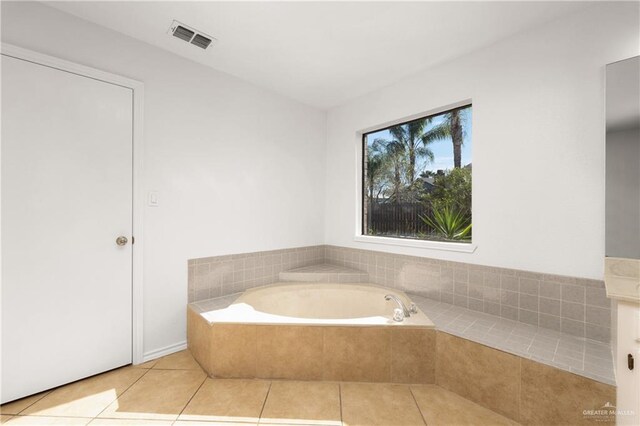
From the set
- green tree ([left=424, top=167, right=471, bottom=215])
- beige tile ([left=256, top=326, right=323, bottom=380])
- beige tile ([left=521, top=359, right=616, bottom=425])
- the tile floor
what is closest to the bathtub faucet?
the tile floor

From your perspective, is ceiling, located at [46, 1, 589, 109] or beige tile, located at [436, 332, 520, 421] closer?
beige tile, located at [436, 332, 520, 421]

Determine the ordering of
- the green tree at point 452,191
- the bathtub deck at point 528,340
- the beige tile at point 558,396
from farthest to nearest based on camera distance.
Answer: the green tree at point 452,191
the bathtub deck at point 528,340
the beige tile at point 558,396

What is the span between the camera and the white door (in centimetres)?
160

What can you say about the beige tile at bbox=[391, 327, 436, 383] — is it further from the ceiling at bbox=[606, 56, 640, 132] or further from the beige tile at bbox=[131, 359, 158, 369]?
the beige tile at bbox=[131, 359, 158, 369]

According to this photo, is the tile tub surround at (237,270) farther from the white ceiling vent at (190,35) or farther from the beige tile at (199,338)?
the white ceiling vent at (190,35)

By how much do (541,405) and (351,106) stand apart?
2.84 meters

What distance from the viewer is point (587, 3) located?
1669 millimetres

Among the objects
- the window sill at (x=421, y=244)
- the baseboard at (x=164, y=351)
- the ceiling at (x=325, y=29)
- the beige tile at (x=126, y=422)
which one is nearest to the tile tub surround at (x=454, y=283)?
the window sill at (x=421, y=244)

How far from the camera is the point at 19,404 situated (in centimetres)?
160

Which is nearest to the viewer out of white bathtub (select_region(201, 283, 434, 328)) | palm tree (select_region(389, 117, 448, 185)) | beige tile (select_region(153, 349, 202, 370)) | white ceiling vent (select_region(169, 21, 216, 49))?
white ceiling vent (select_region(169, 21, 216, 49))

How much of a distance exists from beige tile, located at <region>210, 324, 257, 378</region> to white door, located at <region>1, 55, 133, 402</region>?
66 centimetres

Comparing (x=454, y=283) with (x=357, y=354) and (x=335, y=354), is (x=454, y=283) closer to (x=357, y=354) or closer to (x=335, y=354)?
(x=357, y=354)

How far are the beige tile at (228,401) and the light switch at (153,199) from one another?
1.29 metres

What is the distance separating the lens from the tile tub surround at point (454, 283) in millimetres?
1710
